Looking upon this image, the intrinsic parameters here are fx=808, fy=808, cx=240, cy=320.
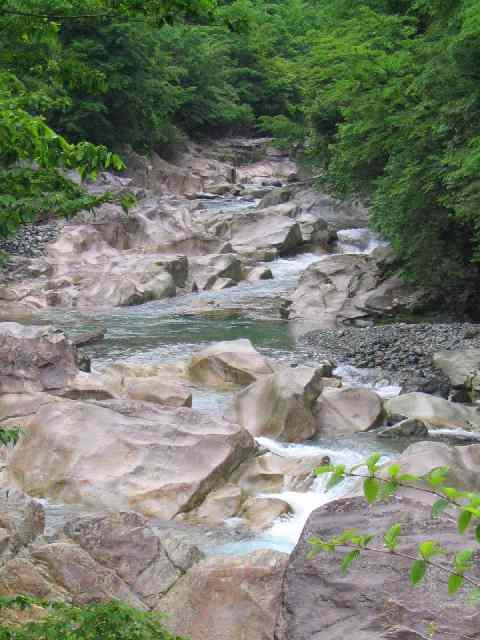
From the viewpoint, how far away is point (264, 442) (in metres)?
9.47

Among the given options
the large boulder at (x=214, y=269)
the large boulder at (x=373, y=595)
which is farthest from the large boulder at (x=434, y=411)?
the large boulder at (x=214, y=269)

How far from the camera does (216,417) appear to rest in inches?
335

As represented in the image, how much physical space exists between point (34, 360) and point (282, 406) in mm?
3332

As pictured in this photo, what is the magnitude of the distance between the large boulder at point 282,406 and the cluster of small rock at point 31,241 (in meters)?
13.1

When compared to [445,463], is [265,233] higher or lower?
lower

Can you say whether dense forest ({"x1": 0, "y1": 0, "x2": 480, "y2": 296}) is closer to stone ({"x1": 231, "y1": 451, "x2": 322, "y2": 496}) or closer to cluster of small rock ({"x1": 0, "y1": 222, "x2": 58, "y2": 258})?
stone ({"x1": 231, "y1": 451, "x2": 322, "y2": 496})

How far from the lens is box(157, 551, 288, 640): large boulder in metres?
4.58

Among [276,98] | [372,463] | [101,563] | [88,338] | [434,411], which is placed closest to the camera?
[372,463]

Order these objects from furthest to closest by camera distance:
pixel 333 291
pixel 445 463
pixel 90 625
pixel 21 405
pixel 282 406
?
pixel 333 291 < pixel 282 406 < pixel 21 405 < pixel 445 463 < pixel 90 625

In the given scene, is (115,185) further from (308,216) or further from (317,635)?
(317,635)

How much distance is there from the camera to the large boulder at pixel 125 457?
7.28m

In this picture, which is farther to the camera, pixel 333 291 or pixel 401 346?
pixel 333 291

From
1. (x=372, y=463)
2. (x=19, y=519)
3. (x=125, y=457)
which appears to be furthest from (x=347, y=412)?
(x=372, y=463)

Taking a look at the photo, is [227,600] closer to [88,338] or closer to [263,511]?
[263,511]
